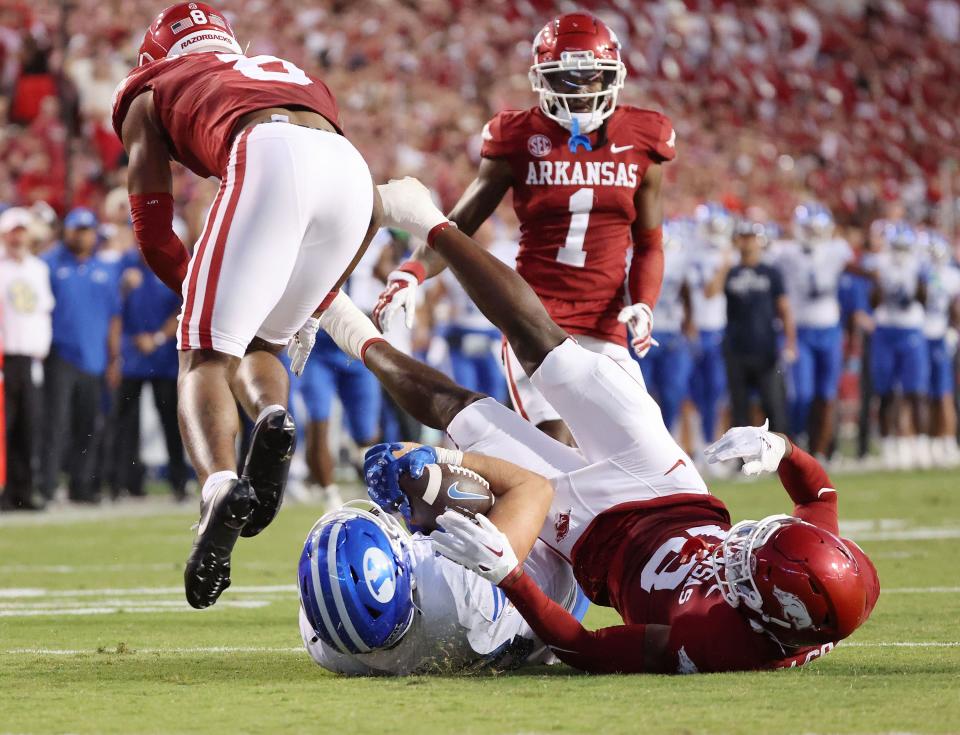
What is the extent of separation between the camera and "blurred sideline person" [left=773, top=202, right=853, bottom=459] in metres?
13.5

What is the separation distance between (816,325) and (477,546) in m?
10.4

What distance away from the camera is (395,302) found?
547 centimetres

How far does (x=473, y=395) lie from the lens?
477cm

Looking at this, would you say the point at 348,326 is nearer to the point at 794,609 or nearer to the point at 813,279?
the point at 794,609

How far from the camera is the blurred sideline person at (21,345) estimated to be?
1062cm

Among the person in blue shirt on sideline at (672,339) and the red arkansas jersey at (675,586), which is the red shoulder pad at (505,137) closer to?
the red arkansas jersey at (675,586)

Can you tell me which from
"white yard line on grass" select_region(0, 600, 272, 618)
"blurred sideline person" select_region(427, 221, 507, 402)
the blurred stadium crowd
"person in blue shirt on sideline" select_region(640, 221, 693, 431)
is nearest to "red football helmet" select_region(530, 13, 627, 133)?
"white yard line on grass" select_region(0, 600, 272, 618)

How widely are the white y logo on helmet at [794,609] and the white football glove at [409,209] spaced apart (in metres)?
1.81

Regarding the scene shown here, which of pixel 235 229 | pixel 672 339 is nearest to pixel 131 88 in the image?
pixel 235 229

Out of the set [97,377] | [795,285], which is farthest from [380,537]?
[795,285]

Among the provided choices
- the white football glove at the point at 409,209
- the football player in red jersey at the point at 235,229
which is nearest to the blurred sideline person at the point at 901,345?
the white football glove at the point at 409,209

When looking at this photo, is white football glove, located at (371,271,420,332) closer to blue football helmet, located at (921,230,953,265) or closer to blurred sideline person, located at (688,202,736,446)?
blurred sideline person, located at (688,202,736,446)

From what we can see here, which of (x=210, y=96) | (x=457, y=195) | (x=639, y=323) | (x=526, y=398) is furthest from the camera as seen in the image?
(x=457, y=195)

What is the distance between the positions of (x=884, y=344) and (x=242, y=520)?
37.4 ft
